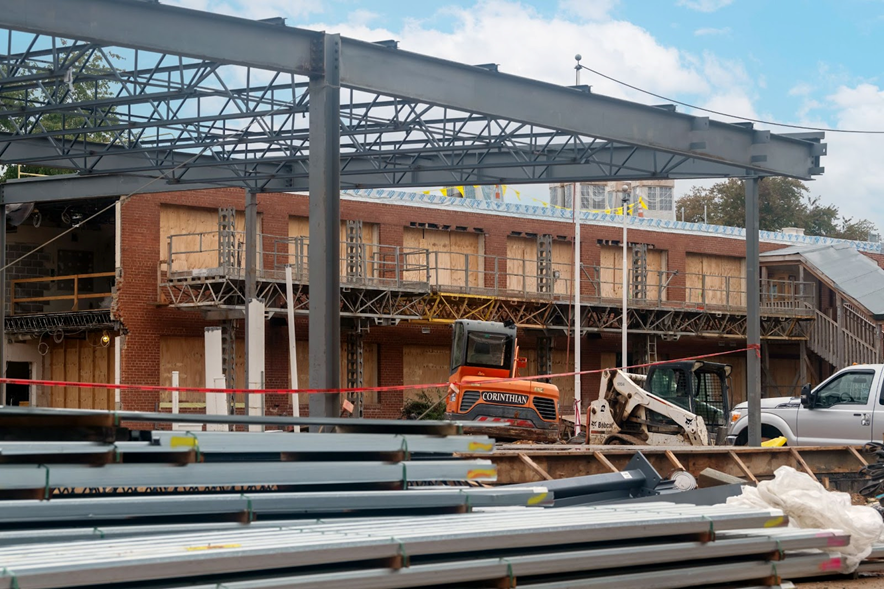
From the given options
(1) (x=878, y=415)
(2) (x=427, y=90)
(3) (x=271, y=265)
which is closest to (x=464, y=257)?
(3) (x=271, y=265)

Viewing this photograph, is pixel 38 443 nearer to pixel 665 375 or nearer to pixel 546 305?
pixel 665 375

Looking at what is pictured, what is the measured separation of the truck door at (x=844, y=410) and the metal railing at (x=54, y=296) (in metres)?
21.6

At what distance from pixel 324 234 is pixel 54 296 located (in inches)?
918

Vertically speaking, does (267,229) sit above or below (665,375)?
above

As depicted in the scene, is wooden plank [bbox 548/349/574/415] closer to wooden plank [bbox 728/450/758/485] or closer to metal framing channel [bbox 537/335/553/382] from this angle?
metal framing channel [bbox 537/335/553/382]

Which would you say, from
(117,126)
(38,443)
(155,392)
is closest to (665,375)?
(117,126)

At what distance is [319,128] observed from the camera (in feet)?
49.9

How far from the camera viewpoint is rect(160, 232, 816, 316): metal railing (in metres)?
34.8

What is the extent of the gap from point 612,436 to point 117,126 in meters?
11.5

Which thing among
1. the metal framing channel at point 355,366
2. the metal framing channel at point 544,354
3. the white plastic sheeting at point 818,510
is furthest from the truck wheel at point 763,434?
the metal framing channel at point 544,354

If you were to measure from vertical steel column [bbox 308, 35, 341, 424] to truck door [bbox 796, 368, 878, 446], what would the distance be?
32.0 feet

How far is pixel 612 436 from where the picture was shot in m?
23.4

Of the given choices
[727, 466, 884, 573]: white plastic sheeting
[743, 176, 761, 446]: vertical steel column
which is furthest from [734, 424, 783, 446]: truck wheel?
[727, 466, 884, 573]: white plastic sheeting

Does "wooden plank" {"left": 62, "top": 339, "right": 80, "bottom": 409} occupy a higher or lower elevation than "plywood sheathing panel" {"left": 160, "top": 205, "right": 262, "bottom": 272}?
lower
